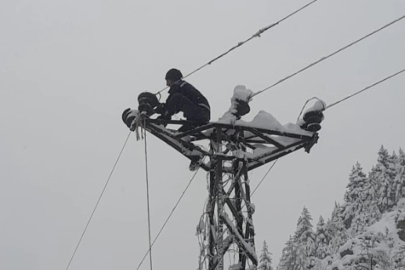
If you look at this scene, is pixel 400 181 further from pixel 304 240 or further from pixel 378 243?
pixel 378 243

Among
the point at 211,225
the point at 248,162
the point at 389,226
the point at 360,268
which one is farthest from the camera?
the point at 389,226

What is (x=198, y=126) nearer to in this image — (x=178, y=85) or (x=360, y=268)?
(x=178, y=85)

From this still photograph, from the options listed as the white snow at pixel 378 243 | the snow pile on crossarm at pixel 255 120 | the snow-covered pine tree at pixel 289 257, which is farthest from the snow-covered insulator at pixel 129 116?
the snow-covered pine tree at pixel 289 257

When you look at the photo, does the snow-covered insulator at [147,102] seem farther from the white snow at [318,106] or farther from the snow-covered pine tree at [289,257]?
the snow-covered pine tree at [289,257]

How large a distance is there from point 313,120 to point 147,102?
94.3 inches

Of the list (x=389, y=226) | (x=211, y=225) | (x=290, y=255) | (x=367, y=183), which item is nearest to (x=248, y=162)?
(x=211, y=225)

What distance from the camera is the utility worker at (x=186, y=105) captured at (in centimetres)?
784

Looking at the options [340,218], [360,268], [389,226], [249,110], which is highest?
[340,218]

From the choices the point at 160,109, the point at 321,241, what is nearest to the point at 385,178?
the point at 321,241

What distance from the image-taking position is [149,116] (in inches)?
310

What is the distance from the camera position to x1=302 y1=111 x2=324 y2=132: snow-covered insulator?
816 centimetres

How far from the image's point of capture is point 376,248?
83.9 feet

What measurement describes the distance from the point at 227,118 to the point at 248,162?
29.5 inches

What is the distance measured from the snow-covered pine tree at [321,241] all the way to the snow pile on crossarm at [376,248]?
9.86 metres
